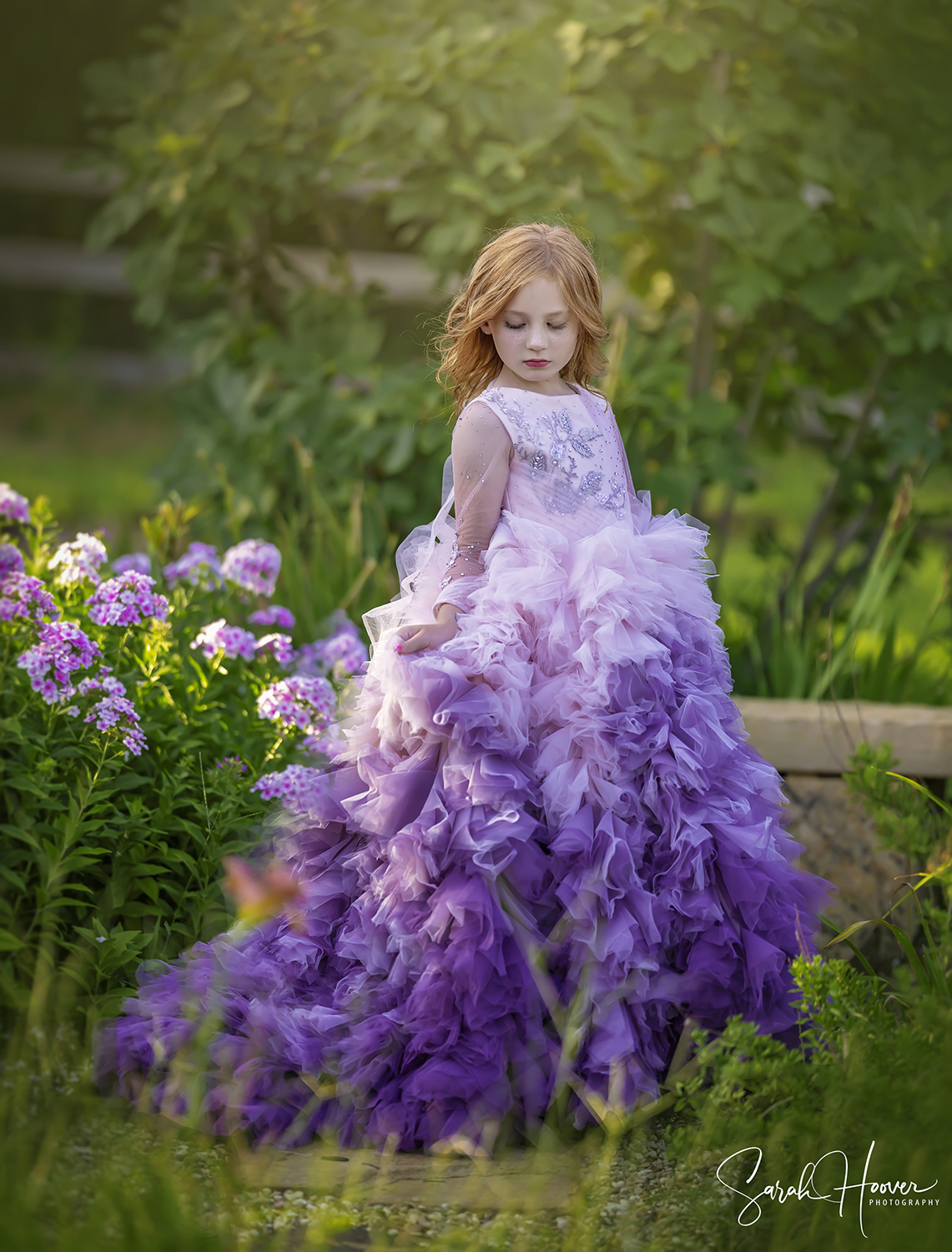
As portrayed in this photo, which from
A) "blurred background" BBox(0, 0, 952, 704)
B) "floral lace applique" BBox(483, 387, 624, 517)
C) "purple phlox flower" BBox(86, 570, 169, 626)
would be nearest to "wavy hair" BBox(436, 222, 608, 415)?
"floral lace applique" BBox(483, 387, 624, 517)

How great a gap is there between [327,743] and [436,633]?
469mm

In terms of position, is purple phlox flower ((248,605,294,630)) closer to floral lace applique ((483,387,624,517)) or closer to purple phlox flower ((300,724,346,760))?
purple phlox flower ((300,724,346,760))

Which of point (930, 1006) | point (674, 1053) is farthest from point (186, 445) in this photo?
point (930, 1006)

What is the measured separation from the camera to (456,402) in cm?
257

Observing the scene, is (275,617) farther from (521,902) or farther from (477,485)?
(521,902)

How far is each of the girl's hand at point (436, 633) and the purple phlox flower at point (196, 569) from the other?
1.05 m

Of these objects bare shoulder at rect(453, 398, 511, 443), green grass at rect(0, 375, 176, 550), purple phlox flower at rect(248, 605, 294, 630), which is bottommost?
green grass at rect(0, 375, 176, 550)

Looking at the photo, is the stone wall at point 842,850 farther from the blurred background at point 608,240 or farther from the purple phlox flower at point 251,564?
the purple phlox flower at point 251,564

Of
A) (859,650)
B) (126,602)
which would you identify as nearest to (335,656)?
(126,602)

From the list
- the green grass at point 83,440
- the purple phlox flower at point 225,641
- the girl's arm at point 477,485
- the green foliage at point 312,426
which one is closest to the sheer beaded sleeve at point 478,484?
the girl's arm at point 477,485

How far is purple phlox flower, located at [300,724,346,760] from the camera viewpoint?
7.95ft

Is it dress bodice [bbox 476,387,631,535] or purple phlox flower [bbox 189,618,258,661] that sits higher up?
dress bodice [bbox 476,387,631,535]

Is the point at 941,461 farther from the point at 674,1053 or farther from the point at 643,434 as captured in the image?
the point at 674,1053

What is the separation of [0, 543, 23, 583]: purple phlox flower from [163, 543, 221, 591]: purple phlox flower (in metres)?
0.54
